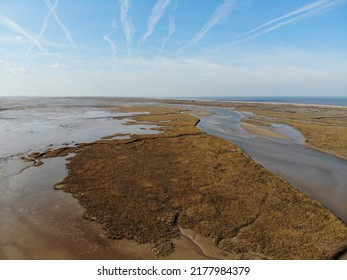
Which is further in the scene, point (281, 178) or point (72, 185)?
point (281, 178)

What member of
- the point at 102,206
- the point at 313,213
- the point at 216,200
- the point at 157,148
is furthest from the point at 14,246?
the point at 157,148

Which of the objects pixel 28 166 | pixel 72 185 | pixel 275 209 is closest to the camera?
pixel 275 209

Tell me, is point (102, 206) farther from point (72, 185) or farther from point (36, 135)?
point (36, 135)

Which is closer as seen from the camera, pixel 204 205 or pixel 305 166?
pixel 204 205

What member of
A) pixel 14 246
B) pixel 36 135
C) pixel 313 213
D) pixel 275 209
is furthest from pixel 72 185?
pixel 36 135

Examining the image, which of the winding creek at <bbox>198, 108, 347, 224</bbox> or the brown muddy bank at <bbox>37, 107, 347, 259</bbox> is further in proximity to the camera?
the winding creek at <bbox>198, 108, 347, 224</bbox>

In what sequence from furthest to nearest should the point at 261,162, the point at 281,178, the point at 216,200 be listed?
the point at 261,162
the point at 281,178
the point at 216,200

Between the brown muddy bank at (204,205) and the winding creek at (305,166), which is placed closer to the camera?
the brown muddy bank at (204,205)
